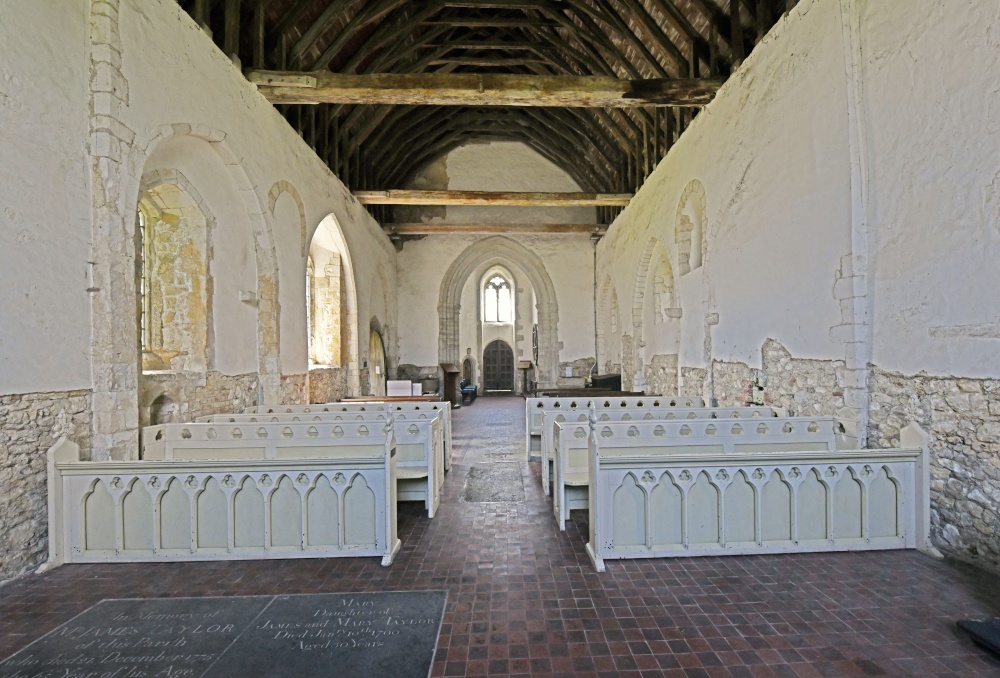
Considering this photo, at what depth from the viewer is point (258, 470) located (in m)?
3.35

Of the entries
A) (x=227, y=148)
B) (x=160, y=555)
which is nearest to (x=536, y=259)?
(x=227, y=148)

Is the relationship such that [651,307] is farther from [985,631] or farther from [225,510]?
[225,510]

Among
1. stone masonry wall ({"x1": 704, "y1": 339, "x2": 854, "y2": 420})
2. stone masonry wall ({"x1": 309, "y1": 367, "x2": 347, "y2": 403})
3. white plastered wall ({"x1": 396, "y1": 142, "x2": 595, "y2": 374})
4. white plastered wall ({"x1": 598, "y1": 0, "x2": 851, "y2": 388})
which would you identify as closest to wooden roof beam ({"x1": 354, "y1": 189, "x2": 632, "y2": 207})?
white plastered wall ({"x1": 598, "y1": 0, "x2": 851, "y2": 388})

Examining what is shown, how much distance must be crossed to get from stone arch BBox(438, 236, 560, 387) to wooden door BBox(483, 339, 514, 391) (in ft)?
17.2

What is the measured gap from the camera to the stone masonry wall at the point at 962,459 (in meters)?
3.04

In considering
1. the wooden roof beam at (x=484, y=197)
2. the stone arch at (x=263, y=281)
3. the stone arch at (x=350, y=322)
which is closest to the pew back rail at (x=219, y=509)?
the stone arch at (x=263, y=281)

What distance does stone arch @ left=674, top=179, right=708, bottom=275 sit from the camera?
738 centimetres

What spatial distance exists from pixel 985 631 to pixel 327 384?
874cm

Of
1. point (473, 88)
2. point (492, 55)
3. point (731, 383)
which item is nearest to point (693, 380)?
point (731, 383)

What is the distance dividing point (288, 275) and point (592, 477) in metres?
5.73

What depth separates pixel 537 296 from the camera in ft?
52.6

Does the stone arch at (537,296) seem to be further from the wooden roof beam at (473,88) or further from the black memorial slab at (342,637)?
the black memorial slab at (342,637)

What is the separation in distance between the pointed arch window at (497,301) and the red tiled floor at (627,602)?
17663 millimetres

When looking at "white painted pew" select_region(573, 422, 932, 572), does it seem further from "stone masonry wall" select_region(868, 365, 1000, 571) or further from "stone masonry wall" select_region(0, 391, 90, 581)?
"stone masonry wall" select_region(0, 391, 90, 581)
